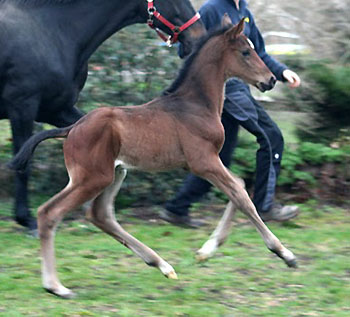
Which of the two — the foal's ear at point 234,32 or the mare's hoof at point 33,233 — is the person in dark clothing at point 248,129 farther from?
the mare's hoof at point 33,233

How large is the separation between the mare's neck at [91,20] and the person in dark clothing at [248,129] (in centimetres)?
61

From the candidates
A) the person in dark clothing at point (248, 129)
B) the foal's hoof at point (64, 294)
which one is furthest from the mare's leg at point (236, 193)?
the person in dark clothing at point (248, 129)

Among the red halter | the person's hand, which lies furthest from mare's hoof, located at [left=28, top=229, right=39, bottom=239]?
the person's hand

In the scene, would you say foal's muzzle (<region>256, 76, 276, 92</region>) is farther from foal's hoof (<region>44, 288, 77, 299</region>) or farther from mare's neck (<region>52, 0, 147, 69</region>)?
foal's hoof (<region>44, 288, 77, 299</region>)

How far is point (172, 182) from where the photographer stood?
277 inches

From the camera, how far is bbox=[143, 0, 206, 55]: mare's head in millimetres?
5812

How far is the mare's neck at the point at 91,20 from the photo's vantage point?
5.98 m

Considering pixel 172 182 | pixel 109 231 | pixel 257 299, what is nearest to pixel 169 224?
pixel 172 182

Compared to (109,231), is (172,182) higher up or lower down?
lower down

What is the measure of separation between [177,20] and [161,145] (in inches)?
60.3

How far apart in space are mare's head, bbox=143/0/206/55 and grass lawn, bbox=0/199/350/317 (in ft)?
5.28

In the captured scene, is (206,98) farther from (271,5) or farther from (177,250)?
(271,5)

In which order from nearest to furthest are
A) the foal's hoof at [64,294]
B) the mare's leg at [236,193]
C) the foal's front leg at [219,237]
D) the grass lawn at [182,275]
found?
the grass lawn at [182,275], the foal's hoof at [64,294], the mare's leg at [236,193], the foal's front leg at [219,237]

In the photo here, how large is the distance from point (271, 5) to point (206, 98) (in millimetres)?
5314
